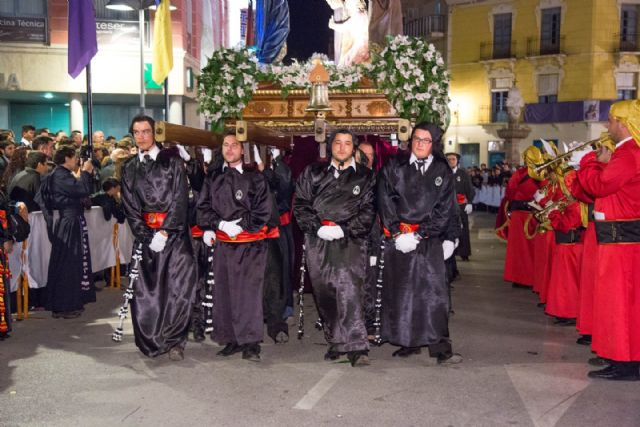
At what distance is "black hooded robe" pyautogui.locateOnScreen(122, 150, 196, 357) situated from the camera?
6234mm

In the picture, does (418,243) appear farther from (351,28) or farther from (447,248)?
(351,28)

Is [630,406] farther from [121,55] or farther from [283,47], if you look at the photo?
[121,55]

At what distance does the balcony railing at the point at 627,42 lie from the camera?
3131cm

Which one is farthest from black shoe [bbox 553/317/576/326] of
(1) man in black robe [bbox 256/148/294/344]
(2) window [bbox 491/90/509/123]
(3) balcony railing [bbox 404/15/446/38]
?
(3) balcony railing [bbox 404/15/446/38]

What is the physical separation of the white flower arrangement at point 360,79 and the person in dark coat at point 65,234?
1.69m

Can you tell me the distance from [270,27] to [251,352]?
5193mm

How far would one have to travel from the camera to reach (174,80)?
2141 centimetres

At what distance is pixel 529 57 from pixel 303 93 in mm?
26890

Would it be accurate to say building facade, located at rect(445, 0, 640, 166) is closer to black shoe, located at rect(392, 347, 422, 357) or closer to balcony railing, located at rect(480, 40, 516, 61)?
balcony railing, located at rect(480, 40, 516, 61)

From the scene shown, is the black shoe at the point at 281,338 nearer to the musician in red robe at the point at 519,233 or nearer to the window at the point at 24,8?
the musician in red robe at the point at 519,233

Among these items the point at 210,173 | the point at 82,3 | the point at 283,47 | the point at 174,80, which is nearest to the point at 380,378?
the point at 210,173

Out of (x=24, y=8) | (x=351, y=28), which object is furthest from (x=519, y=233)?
(x=24, y=8)

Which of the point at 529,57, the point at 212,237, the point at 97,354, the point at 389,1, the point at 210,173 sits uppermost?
the point at 529,57

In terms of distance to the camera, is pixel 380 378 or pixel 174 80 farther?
pixel 174 80
